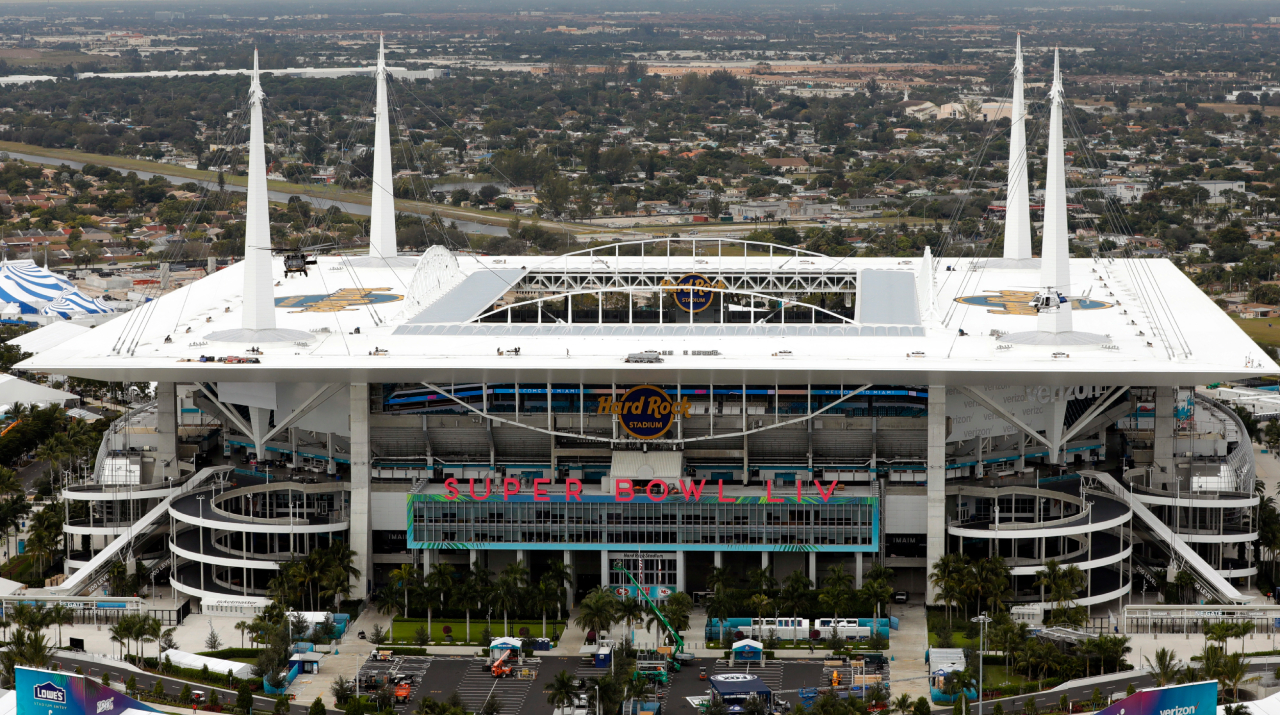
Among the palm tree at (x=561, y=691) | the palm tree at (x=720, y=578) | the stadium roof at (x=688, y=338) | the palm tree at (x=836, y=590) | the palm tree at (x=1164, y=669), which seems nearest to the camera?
the palm tree at (x=1164, y=669)

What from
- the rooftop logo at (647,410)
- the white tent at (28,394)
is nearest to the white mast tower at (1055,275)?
the rooftop logo at (647,410)

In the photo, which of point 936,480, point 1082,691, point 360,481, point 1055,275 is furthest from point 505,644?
point 1055,275

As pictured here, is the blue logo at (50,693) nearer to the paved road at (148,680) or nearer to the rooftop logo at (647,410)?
the paved road at (148,680)

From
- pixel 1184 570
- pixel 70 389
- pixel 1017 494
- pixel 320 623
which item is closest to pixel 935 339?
pixel 1017 494

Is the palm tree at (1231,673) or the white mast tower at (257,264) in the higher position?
the white mast tower at (257,264)

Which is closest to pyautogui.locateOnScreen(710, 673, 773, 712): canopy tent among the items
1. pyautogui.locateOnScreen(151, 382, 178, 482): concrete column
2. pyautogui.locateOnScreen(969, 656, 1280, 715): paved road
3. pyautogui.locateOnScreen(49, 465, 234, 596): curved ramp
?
pyautogui.locateOnScreen(969, 656, 1280, 715): paved road

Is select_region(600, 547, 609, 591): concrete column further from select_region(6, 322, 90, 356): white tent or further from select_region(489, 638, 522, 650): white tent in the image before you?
select_region(6, 322, 90, 356): white tent
